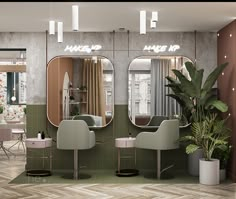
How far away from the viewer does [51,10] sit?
555 centimetres

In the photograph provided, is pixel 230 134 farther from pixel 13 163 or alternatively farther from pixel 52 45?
pixel 13 163

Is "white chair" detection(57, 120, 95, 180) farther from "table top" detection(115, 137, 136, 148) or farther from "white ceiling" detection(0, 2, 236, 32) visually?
"white ceiling" detection(0, 2, 236, 32)

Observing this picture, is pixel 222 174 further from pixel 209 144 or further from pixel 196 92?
pixel 196 92

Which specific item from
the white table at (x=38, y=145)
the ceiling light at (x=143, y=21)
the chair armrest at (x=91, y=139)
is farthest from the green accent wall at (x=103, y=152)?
the ceiling light at (x=143, y=21)

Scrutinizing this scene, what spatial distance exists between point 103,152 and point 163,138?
1.39 metres

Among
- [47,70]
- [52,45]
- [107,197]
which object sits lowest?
[107,197]

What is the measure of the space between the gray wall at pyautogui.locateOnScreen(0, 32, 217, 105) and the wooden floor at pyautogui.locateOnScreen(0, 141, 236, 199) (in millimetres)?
1866

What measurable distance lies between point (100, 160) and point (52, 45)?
227 centimetres

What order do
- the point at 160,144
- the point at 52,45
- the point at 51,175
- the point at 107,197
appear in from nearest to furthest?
the point at 107,197
the point at 160,144
the point at 51,175
the point at 52,45

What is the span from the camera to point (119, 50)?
7379 millimetres

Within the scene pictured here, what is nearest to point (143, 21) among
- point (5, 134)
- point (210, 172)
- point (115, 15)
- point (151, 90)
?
point (115, 15)

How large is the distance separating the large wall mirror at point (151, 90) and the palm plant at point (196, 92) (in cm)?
31

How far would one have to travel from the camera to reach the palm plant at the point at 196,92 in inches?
257

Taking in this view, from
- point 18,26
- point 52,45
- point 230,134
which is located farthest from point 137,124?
point 18,26
